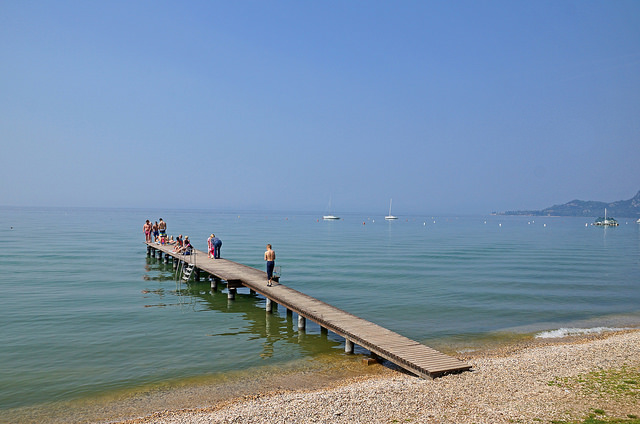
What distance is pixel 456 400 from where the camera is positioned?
911 cm

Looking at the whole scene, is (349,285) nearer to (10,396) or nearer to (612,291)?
(612,291)

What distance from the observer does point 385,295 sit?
74.8 feet

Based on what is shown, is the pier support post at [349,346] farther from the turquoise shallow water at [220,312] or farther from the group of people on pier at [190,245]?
the group of people on pier at [190,245]

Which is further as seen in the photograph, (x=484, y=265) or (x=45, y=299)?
(x=484, y=265)

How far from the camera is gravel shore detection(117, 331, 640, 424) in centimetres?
843

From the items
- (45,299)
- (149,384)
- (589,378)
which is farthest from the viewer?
(45,299)

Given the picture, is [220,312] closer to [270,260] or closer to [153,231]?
[270,260]

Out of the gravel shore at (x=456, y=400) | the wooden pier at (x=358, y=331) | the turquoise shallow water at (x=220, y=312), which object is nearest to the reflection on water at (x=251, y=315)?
the turquoise shallow water at (x=220, y=312)

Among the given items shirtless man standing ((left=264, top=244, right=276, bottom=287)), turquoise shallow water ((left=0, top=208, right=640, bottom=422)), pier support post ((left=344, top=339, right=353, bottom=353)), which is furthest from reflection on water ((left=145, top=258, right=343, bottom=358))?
shirtless man standing ((left=264, top=244, right=276, bottom=287))

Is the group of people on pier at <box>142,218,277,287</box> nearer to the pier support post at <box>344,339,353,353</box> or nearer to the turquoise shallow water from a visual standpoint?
the turquoise shallow water

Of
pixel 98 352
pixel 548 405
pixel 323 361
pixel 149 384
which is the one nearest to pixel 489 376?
pixel 548 405

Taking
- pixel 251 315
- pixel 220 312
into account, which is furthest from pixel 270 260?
pixel 220 312

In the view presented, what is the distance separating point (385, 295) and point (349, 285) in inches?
128

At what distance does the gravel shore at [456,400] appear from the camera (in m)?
8.43
